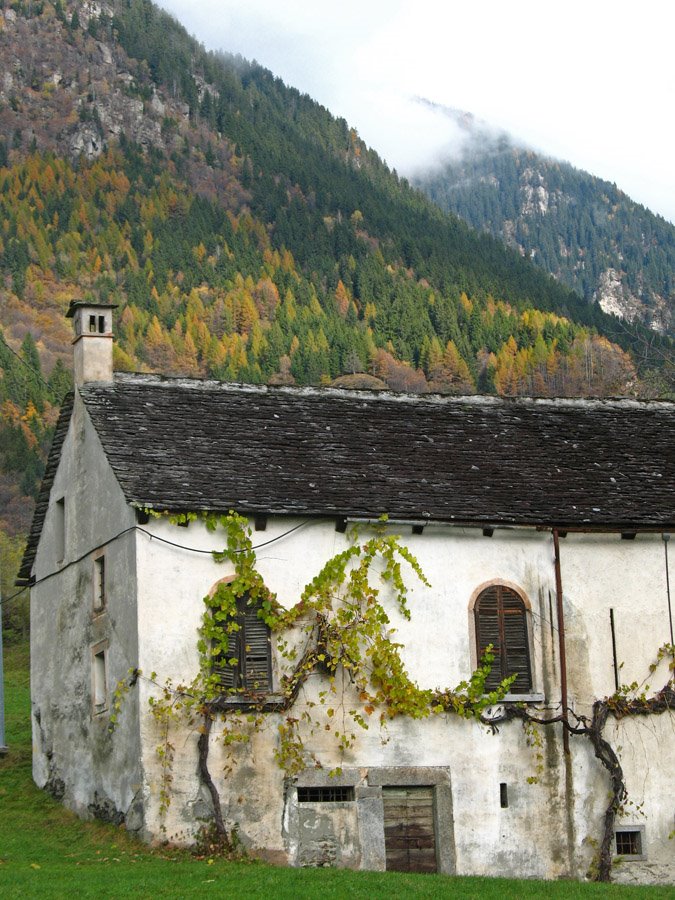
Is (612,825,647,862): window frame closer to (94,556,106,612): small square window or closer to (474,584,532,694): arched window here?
(474,584,532,694): arched window

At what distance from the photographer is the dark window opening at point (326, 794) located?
87.7 ft

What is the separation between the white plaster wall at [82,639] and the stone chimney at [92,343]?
0.69m

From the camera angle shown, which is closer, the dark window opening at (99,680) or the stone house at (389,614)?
the stone house at (389,614)

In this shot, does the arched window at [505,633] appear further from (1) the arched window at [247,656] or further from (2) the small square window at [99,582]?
(2) the small square window at [99,582]

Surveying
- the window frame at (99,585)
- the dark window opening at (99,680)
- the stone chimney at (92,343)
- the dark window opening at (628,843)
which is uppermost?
the stone chimney at (92,343)

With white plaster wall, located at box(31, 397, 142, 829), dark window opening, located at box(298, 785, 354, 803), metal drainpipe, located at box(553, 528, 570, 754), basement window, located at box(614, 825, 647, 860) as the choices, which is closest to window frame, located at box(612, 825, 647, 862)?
basement window, located at box(614, 825, 647, 860)

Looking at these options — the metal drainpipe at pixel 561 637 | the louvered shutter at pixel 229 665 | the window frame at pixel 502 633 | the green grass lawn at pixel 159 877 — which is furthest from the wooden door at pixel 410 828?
the louvered shutter at pixel 229 665

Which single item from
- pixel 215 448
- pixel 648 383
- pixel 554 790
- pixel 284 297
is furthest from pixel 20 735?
pixel 284 297

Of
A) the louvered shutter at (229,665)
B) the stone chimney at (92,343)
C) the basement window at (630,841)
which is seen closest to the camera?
the louvered shutter at (229,665)

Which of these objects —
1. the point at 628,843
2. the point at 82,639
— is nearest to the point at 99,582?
the point at 82,639

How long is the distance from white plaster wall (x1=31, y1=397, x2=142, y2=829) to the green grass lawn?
2.73 ft

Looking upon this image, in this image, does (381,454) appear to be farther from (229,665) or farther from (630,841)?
(630,841)

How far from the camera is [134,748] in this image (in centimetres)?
2630

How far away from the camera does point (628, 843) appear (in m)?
28.2
